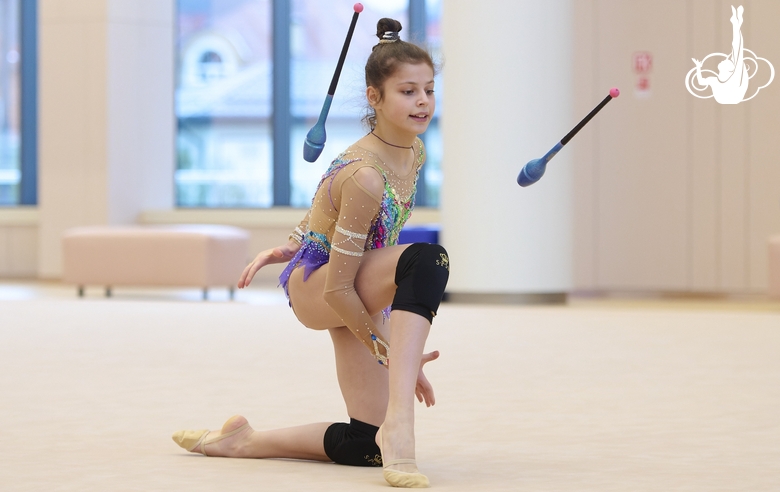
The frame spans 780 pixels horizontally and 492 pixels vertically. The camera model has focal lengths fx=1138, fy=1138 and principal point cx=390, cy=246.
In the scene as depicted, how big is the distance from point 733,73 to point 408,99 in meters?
7.95

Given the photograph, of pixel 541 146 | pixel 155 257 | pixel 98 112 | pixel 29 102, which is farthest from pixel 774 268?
pixel 29 102

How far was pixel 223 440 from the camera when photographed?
106 inches

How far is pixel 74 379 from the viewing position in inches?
162

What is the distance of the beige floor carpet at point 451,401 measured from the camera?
96.0 inches

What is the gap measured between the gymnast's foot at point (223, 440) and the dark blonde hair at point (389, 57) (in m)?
0.84

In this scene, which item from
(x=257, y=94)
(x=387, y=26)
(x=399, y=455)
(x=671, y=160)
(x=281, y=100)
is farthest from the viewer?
(x=257, y=94)

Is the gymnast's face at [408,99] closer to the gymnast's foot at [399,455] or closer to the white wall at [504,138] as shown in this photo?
the gymnast's foot at [399,455]

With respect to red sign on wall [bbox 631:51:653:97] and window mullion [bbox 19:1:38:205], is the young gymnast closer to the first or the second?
red sign on wall [bbox 631:51:653:97]

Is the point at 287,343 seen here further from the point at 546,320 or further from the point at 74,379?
the point at 546,320

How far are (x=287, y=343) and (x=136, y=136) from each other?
6.91m

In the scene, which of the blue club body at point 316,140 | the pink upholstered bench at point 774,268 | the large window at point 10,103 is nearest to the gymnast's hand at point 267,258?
the blue club body at point 316,140

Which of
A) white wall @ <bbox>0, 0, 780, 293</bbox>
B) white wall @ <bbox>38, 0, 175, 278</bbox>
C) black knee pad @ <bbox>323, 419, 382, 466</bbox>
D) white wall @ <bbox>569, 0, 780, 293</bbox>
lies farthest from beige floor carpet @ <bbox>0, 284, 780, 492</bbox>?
white wall @ <bbox>38, 0, 175, 278</bbox>

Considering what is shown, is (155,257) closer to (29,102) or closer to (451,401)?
(29,102)

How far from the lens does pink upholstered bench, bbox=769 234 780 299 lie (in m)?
8.28
